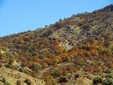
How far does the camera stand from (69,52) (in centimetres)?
11325

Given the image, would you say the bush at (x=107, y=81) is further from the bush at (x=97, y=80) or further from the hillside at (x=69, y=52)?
the bush at (x=97, y=80)

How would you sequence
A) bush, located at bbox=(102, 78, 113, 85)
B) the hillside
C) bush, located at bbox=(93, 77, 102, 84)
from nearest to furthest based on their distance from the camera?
bush, located at bbox=(102, 78, 113, 85), bush, located at bbox=(93, 77, 102, 84), the hillside

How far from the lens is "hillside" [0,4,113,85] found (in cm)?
8425

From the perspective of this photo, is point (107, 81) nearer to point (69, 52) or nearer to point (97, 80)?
point (97, 80)

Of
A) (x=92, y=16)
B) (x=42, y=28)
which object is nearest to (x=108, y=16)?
(x=92, y=16)

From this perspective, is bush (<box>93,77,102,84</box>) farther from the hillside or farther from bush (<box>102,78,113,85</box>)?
bush (<box>102,78,113,85</box>)

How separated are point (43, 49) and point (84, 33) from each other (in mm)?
17953

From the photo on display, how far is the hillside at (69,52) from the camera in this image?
276ft

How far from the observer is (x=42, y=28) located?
16350cm

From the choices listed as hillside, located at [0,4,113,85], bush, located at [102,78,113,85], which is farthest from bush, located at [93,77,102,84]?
bush, located at [102,78,113,85]

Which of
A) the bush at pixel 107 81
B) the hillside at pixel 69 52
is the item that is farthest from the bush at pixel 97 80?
the bush at pixel 107 81

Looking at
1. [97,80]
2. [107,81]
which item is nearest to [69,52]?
[97,80]

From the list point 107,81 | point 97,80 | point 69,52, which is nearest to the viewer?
point 107,81

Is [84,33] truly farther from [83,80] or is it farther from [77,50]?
[83,80]
